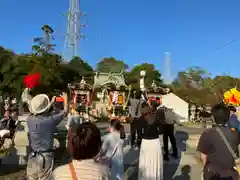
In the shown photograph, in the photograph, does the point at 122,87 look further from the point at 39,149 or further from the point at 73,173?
the point at 73,173

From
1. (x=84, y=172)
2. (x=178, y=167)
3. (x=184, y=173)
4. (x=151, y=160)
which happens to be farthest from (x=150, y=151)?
(x=84, y=172)

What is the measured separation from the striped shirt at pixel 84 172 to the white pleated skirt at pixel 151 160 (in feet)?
13.2

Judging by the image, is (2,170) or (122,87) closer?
(2,170)

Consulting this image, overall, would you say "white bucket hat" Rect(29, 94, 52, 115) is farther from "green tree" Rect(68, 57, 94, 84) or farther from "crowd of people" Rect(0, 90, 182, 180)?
"green tree" Rect(68, 57, 94, 84)

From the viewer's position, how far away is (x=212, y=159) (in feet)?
12.9

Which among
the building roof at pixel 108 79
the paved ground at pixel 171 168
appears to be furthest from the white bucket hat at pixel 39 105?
the building roof at pixel 108 79

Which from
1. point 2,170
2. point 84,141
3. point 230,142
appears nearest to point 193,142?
point 2,170

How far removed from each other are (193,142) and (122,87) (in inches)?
876

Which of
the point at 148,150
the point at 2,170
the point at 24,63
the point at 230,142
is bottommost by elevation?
the point at 2,170

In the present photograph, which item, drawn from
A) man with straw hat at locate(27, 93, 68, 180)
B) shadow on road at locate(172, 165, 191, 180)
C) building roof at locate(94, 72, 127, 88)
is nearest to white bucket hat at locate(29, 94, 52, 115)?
man with straw hat at locate(27, 93, 68, 180)

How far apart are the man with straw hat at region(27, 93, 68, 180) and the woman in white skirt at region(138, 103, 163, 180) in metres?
2.19

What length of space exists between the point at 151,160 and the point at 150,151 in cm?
18

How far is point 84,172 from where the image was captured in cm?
238

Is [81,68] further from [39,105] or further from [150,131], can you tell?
[39,105]
